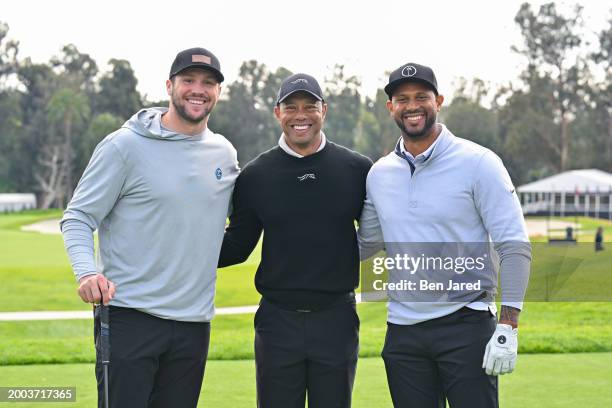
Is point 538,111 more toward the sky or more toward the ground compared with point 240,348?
more toward the sky

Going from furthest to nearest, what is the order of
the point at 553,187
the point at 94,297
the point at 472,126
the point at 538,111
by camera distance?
the point at 472,126 → the point at 538,111 → the point at 553,187 → the point at 94,297

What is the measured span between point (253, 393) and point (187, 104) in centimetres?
256

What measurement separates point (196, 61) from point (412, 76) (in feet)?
3.85

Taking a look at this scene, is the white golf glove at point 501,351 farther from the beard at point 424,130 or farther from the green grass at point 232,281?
the green grass at point 232,281

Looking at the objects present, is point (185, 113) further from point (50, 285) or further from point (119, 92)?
point (119, 92)

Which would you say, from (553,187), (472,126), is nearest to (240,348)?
(553,187)

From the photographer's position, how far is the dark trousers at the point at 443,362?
164 inches

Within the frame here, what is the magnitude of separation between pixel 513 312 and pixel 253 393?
2603 mm

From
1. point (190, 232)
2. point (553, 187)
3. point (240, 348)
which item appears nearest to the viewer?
point (190, 232)

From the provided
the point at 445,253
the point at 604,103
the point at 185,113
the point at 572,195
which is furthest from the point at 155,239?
the point at 604,103

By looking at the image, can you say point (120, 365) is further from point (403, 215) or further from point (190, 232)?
point (403, 215)

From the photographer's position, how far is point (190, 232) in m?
4.39

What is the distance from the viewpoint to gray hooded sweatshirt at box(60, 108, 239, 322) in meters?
4.30

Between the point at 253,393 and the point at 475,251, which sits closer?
the point at 475,251
